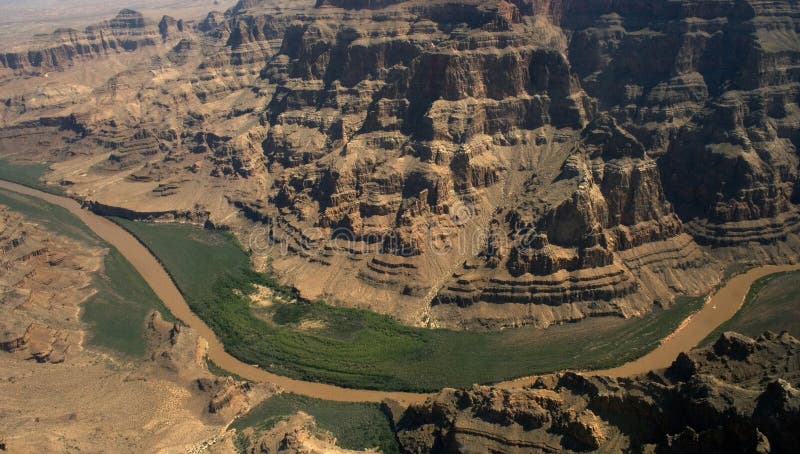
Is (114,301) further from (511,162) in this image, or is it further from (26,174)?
(26,174)

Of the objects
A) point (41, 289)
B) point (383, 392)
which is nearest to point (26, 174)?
point (41, 289)

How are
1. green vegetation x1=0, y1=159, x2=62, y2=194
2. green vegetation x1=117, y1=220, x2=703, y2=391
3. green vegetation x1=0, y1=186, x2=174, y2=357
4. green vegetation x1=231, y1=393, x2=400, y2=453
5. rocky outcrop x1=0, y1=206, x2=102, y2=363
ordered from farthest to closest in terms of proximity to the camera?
green vegetation x1=0, y1=159, x2=62, y2=194 < green vegetation x1=0, y1=186, x2=174, y2=357 < rocky outcrop x1=0, y1=206, x2=102, y2=363 < green vegetation x1=117, y1=220, x2=703, y2=391 < green vegetation x1=231, y1=393, x2=400, y2=453

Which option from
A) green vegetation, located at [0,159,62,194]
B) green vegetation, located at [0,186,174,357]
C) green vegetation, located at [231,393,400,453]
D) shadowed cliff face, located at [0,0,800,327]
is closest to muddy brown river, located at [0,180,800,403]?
green vegetation, located at [0,186,174,357]

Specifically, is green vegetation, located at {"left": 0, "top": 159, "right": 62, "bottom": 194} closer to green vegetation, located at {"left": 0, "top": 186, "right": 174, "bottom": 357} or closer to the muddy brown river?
green vegetation, located at {"left": 0, "top": 186, "right": 174, "bottom": 357}

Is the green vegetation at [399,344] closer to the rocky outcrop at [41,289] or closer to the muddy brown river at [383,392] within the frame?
the muddy brown river at [383,392]

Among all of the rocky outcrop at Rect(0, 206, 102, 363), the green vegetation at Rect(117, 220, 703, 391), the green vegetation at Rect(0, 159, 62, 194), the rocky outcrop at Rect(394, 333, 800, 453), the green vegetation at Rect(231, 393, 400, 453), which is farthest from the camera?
the green vegetation at Rect(0, 159, 62, 194)
